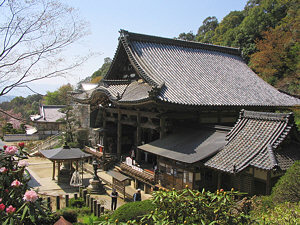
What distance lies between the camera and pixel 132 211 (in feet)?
29.3

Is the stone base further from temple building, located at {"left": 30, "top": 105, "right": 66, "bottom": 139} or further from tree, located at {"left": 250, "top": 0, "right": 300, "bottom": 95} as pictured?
temple building, located at {"left": 30, "top": 105, "right": 66, "bottom": 139}

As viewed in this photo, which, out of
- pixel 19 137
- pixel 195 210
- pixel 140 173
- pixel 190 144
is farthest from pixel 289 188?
pixel 19 137

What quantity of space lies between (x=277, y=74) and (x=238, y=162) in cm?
2914

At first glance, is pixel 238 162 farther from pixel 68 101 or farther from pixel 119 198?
pixel 68 101

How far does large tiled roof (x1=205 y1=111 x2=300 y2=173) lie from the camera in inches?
342

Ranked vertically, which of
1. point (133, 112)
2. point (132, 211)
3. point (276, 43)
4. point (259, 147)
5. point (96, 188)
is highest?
point (276, 43)

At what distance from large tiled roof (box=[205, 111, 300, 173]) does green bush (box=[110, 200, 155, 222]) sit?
281 cm

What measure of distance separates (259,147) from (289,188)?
290 cm

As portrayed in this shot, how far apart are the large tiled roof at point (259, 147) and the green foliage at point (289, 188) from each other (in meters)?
1.29

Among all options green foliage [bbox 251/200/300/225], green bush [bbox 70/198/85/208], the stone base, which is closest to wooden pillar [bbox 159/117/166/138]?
the stone base

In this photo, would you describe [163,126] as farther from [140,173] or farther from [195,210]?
[195,210]

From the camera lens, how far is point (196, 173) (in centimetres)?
1085

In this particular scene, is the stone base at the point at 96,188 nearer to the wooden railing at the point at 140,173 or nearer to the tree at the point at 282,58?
the wooden railing at the point at 140,173

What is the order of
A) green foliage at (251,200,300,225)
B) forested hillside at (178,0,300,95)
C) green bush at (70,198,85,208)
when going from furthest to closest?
forested hillside at (178,0,300,95) → green bush at (70,198,85,208) → green foliage at (251,200,300,225)
